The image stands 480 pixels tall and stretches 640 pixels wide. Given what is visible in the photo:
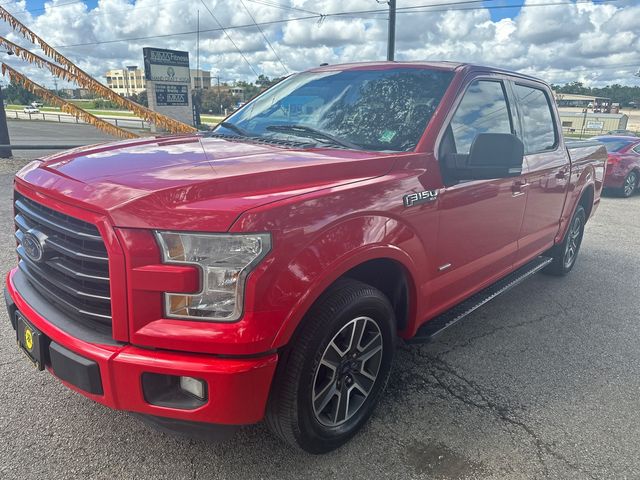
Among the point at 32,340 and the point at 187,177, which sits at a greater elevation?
the point at 187,177

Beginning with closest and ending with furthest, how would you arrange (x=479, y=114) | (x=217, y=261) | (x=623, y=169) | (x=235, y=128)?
(x=217, y=261) < (x=479, y=114) < (x=235, y=128) < (x=623, y=169)

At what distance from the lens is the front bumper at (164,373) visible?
1.92 m

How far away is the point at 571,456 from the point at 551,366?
1011mm

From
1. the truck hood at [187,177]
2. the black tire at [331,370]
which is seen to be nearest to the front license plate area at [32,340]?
the truck hood at [187,177]

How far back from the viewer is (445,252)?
299 cm

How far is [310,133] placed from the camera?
3146 millimetres

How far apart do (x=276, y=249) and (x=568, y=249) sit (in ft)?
15.0

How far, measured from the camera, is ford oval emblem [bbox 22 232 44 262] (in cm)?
228

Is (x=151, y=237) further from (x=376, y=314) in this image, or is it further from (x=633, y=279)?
(x=633, y=279)

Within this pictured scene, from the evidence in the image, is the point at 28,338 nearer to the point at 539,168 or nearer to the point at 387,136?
the point at 387,136

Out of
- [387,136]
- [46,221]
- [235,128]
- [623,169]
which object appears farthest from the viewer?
[623,169]

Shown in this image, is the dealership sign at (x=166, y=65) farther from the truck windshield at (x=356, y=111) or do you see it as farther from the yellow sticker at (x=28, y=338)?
the yellow sticker at (x=28, y=338)

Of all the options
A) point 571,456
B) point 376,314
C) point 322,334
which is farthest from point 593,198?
point 322,334

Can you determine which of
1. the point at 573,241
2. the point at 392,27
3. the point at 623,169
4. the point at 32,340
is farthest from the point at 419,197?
the point at 392,27
